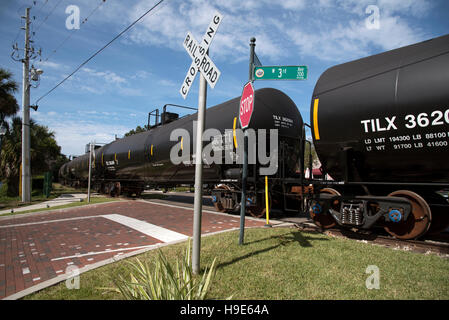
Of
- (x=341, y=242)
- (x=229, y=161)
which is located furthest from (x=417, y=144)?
(x=229, y=161)

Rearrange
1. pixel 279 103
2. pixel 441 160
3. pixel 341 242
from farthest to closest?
pixel 279 103 < pixel 341 242 < pixel 441 160

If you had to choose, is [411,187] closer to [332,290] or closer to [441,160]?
[441,160]

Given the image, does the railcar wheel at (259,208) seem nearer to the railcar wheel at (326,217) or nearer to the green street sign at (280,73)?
the railcar wheel at (326,217)

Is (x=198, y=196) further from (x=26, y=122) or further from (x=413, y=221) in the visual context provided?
(x=26, y=122)

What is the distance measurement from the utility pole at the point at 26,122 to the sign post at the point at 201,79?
655 inches

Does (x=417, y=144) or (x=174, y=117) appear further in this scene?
(x=174, y=117)

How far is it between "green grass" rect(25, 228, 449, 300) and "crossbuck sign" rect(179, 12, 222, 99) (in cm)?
278

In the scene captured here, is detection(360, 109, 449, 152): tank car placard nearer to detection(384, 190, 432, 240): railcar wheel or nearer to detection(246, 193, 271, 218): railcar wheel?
detection(384, 190, 432, 240): railcar wheel

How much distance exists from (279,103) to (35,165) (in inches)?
826

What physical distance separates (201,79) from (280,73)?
1.97 m

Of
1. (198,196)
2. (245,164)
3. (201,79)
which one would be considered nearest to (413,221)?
(245,164)

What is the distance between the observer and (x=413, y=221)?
5148 millimetres

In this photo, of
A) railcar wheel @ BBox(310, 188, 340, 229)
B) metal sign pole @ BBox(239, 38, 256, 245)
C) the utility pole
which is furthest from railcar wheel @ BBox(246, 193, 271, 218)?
the utility pole
